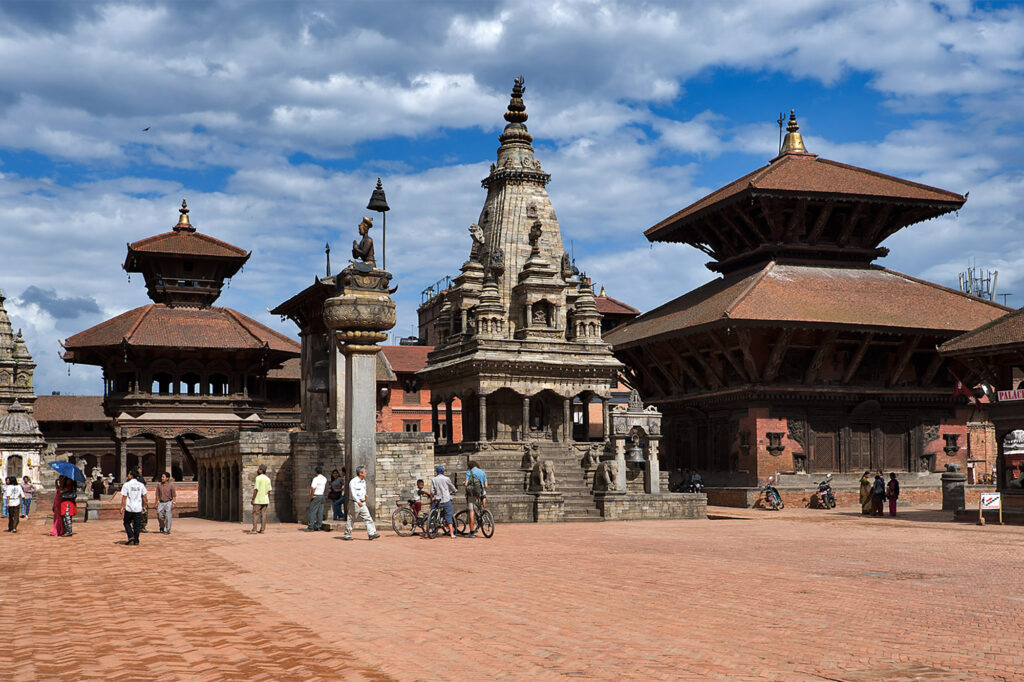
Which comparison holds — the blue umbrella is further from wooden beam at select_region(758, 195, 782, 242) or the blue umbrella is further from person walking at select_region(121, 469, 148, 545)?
wooden beam at select_region(758, 195, 782, 242)

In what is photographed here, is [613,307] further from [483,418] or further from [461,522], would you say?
[461,522]

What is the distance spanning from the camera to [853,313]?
38.5m

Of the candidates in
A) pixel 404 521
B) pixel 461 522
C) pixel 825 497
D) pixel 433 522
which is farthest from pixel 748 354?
pixel 433 522

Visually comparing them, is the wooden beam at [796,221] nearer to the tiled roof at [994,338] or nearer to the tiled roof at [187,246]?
the tiled roof at [994,338]

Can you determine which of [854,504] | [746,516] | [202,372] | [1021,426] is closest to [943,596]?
[1021,426]

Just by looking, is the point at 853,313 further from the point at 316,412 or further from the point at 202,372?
the point at 202,372

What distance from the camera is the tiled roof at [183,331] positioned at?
163ft

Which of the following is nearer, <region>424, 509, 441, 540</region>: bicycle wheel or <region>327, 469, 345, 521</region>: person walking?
<region>424, 509, 441, 540</region>: bicycle wheel

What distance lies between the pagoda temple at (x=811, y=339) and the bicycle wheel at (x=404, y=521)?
16.7 m

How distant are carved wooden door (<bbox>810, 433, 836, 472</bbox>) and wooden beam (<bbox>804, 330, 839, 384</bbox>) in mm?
2339

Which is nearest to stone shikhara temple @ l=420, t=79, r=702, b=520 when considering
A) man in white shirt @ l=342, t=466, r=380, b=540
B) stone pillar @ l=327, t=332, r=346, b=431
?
stone pillar @ l=327, t=332, r=346, b=431

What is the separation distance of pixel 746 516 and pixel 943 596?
20.0m

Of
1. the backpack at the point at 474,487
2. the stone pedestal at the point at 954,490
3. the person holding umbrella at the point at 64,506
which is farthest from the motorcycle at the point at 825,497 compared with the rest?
the person holding umbrella at the point at 64,506

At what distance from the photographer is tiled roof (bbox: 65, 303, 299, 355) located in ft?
163
